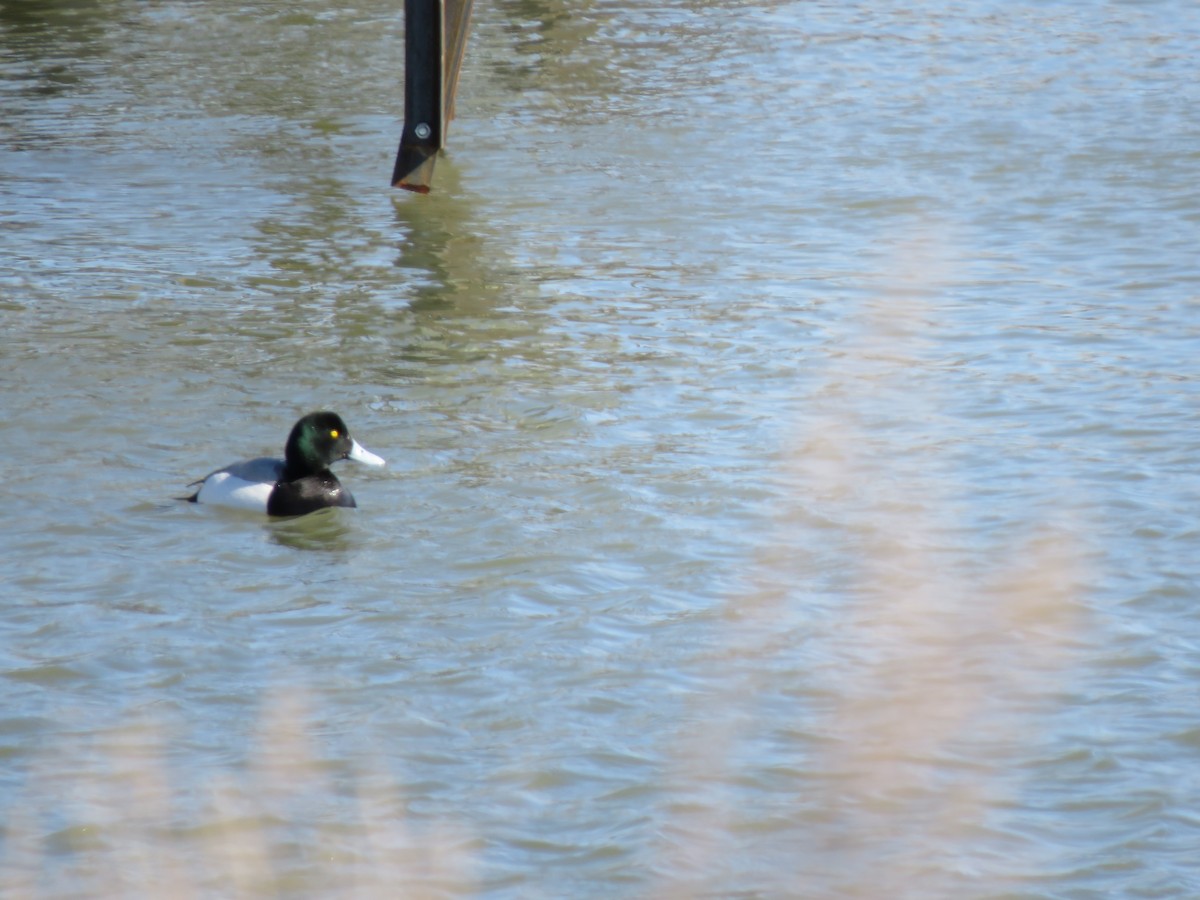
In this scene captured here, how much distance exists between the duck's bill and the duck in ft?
0.15

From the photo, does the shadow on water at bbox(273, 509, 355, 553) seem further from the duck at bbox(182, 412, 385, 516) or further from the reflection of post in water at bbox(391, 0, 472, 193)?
the reflection of post in water at bbox(391, 0, 472, 193)

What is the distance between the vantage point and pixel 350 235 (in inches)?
520

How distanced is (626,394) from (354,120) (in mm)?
8024

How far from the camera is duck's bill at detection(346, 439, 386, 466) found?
8367 mm

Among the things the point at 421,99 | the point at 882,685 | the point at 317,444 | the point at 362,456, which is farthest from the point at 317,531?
the point at 421,99

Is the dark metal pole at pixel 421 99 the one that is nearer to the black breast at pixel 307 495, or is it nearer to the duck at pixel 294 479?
the duck at pixel 294 479

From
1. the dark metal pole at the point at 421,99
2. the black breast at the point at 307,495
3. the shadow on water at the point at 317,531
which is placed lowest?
the shadow on water at the point at 317,531

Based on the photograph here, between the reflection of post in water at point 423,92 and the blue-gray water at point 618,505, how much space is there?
36cm

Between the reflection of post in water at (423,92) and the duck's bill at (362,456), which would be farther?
the reflection of post in water at (423,92)

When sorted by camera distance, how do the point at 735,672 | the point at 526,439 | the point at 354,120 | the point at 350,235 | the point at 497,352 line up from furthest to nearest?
the point at 354,120 → the point at 350,235 → the point at 497,352 → the point at 526,439 → the point at 735,672

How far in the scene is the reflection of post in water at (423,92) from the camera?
1334 centimetres

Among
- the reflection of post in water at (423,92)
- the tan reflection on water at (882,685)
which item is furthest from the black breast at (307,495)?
→ the reflection of post in water at (423,92)

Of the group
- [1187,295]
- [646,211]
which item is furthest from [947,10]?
[1187,295]

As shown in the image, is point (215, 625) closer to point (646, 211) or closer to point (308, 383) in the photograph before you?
point (308, 383)
